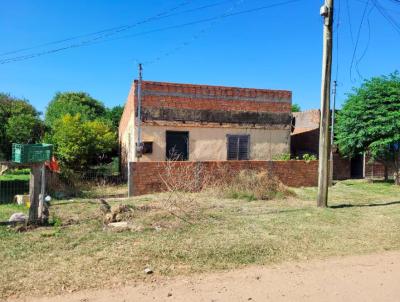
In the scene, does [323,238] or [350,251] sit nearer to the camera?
[350,251]

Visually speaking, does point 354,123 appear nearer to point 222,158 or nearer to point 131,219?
point 222,158

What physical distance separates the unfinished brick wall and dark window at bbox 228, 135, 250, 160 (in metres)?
3.25

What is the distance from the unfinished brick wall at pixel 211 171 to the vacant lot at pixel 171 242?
2813 millimetres

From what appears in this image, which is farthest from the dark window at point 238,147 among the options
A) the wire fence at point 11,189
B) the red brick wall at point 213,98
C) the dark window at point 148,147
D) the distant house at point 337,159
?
the wire fence at point 11,189

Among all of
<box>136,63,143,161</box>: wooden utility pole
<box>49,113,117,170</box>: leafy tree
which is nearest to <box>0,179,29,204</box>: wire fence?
<box>49,113,117,170</box>: leafy tree

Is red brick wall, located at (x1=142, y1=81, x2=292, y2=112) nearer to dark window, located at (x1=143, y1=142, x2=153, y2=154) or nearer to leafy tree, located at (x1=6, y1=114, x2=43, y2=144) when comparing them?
dark window, located at (x1=143, y1=142, x2=153, y2=154)

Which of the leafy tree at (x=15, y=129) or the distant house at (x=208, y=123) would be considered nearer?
the distant house at (x=208, y=123)

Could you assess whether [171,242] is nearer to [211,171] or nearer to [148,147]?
[211,171]

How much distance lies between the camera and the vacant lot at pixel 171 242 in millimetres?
4895

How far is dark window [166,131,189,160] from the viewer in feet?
54.7

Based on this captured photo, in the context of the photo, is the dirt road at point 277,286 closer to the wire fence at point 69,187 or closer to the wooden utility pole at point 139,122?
the wire fence at point 69,187

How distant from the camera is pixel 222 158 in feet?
57.7

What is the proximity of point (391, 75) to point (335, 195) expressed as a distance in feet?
22.6

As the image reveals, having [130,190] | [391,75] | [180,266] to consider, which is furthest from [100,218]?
[391,75]
